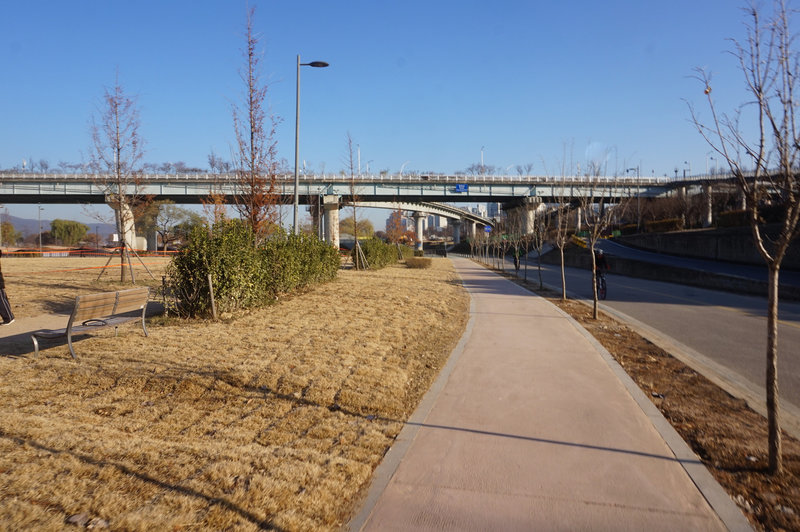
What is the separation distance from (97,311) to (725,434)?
302 inches

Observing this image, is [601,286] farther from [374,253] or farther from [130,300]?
[374,253]

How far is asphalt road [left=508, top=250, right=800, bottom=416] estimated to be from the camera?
7.02m

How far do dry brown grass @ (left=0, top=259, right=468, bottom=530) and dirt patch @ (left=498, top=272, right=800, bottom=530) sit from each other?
8.30 ft

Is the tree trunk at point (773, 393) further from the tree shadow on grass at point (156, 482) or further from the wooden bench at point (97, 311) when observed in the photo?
the wooden bench at point (97, 311)

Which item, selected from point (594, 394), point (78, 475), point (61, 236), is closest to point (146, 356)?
point (78, 475)

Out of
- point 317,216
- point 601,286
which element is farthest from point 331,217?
point 601,286

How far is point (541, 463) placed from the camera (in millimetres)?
3803

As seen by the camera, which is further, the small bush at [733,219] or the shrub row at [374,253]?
the small bush at [733,219]

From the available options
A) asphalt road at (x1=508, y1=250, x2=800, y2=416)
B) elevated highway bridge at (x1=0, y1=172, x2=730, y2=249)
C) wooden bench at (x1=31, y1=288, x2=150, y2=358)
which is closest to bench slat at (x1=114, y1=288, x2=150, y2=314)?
wooden bench at (x1=31, y1=288, x2=150, y2=358)

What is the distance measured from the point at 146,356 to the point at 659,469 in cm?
588

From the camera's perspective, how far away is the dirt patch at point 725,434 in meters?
3.28

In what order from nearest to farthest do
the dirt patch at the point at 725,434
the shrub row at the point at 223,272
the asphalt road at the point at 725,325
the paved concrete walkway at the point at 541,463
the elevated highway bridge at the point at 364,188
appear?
the paved concrete walkway at the point at 541,463 < the dirt patch at the point at 725,434 < the asphalt road at the point at 725,325 < the shrub row at the point at 223,272 < the elevated highway bridge at the point at 364,188

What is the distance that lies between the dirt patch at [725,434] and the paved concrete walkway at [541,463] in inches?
6.3

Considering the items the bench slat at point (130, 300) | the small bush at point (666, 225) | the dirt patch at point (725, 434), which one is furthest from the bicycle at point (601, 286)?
the small bush at point (666, 225)
